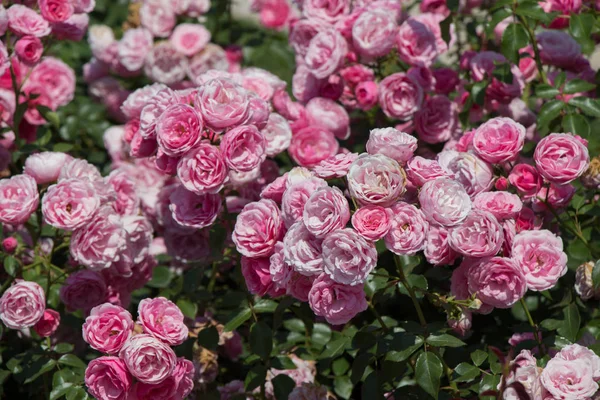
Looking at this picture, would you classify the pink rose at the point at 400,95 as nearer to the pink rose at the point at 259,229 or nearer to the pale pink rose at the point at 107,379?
the pink rose at the point at 259,229

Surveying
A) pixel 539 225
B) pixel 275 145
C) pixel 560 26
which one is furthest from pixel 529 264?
pixel 560 26

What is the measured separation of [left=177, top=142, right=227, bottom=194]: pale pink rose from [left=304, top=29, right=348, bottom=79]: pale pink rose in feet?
2.25

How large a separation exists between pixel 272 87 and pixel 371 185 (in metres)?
0.87

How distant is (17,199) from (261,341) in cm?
75

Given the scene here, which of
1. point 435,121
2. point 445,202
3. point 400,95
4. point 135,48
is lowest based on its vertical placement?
point 135,48

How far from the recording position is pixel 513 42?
2.62m

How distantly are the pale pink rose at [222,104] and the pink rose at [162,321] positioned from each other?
453 mm

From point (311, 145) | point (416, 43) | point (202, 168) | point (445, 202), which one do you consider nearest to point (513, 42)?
point (416, 43)

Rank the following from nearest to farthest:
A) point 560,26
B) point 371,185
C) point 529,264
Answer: point 371,185
point 529,264
point 560,26

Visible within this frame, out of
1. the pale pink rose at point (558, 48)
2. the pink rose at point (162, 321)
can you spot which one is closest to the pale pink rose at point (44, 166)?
the pink rose at point (162, 321)

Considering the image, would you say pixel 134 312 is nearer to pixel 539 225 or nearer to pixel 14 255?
pixel 14 255

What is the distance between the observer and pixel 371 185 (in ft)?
6.35

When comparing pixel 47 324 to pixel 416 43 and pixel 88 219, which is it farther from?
pixel 416 43

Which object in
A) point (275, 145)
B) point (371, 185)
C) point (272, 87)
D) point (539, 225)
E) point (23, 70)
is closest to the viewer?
point (371, 185)
